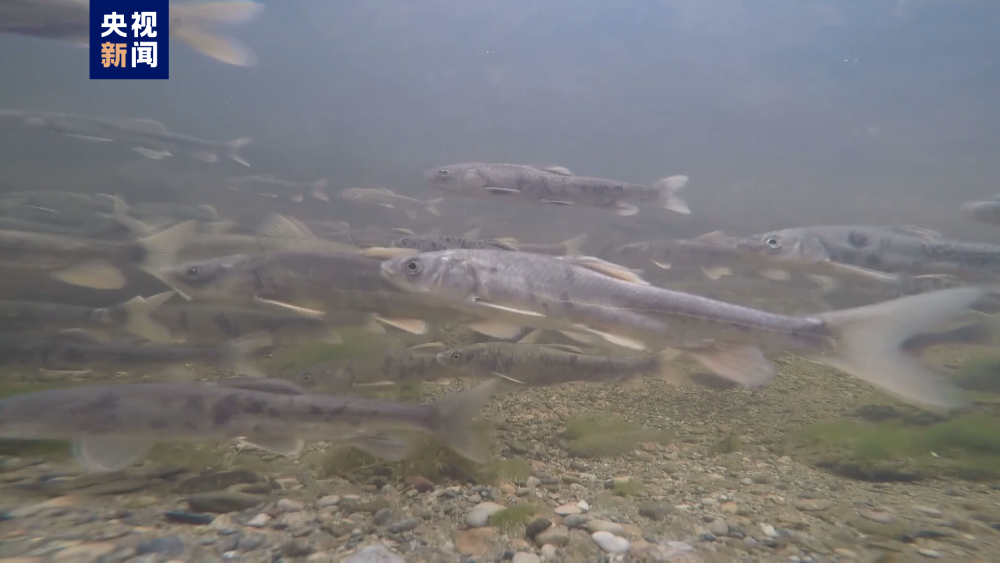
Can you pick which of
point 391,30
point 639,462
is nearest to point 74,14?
point 639,462

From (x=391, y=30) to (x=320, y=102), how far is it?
21240 millimetres

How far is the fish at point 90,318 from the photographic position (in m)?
5.43

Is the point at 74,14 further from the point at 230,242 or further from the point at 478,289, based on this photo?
the point at 478,289

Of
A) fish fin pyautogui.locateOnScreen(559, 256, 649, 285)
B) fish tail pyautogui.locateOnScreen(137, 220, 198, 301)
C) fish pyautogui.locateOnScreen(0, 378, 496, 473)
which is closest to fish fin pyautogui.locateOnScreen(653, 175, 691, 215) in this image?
fish fin pyautogui.locateOnScreen(559, 256, 649, 285)

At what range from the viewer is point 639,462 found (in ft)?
10.9

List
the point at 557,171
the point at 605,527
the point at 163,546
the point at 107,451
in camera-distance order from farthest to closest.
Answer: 1. the point at 557,171
2. the point at 107,451
3. the point at 605,527
4. the point at 163,546

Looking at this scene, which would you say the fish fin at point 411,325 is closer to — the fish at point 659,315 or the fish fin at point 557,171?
the fish at point 659,315

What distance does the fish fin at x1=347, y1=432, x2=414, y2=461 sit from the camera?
2941mm

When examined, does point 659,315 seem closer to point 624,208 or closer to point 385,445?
point 385,445

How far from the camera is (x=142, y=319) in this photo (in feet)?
17.9

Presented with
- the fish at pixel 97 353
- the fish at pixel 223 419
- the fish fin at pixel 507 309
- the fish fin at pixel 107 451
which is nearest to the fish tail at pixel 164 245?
the fish at pixel 97 353

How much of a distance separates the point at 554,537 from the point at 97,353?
5197 mm

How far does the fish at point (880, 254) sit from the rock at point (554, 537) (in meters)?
6.09

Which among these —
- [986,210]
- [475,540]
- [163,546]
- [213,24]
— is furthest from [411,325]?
[986,210]
